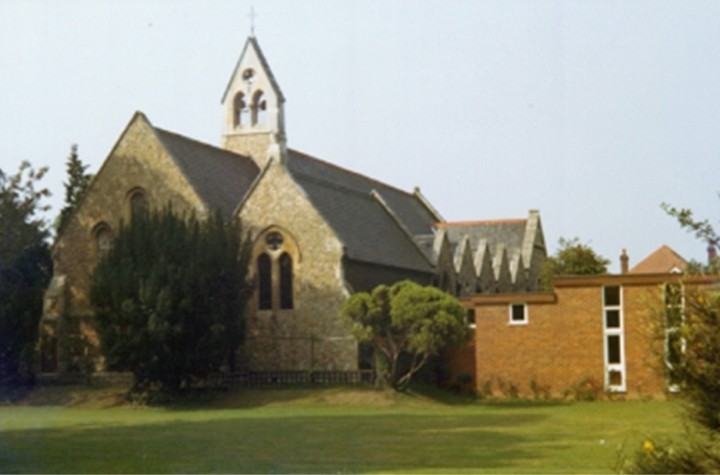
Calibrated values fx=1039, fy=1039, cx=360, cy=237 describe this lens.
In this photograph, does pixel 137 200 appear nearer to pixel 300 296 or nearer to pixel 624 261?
pixel 300 296

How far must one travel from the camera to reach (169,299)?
36.0 m

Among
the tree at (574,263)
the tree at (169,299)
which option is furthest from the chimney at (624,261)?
the tree at (169,299)

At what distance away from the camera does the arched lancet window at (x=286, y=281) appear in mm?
43000

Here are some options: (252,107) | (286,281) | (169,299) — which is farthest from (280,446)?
(252,107)

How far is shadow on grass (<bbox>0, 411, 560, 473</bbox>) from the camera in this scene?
17.1 m

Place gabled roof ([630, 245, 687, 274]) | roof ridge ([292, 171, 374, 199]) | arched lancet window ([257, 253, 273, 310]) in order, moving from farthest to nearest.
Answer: gabled roof ([630, 245, 687, 274]), roof ridge ([292, 171, 374, 199]), arched lancet window ([257, 253, 273, 310])

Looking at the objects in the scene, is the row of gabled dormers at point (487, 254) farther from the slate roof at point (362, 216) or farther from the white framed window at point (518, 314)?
the white framed window at point (518, 314)

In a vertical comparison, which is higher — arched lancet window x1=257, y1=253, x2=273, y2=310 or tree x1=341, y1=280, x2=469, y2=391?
arched lancet window x1=257, y1=253, x2=273, y2=310

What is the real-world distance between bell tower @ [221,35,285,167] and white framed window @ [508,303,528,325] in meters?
20.4

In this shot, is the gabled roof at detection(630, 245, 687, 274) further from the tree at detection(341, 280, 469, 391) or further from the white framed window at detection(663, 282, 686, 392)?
the white framed window at detection(663, 282, 686, 392)

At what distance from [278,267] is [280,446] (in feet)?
75.0

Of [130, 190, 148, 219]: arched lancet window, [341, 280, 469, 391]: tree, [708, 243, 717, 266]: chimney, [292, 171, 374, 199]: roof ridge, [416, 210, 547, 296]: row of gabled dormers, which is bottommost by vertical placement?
[341, 280, 469, 391]: tree

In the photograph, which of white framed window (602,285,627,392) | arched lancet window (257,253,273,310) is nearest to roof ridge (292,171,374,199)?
arched lancet window (257,253,273,310)

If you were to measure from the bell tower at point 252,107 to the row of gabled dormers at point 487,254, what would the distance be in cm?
996
